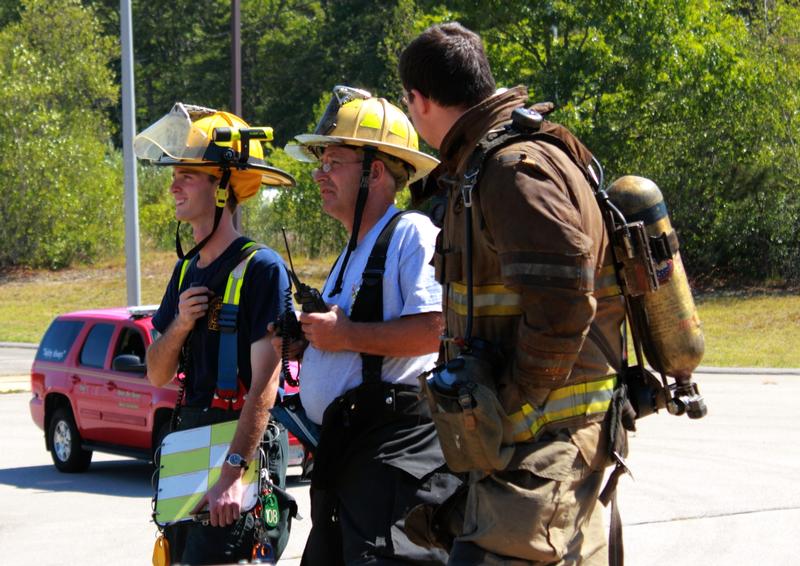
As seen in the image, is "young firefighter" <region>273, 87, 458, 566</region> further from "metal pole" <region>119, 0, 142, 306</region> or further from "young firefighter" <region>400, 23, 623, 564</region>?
"metal pole" <region>119, 0, 142, 306</region>

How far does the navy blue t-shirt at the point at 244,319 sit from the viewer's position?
4.11m

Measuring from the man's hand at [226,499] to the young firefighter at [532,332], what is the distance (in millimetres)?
1083

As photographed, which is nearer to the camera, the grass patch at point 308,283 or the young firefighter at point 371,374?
the young firefighter at point 371,374

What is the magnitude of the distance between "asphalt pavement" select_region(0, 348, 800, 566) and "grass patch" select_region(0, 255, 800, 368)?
684 centimetres

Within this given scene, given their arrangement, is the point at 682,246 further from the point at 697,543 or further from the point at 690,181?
the point at 697,543

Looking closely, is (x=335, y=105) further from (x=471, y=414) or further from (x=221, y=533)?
(x=471, y=414)

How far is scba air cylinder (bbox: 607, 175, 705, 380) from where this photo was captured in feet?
10.2

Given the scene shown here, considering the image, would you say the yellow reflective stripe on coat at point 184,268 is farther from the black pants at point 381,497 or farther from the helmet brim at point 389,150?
the black pants at point 381,497

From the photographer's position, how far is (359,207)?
13.1ft

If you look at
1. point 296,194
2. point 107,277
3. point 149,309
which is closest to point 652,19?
point 296,194

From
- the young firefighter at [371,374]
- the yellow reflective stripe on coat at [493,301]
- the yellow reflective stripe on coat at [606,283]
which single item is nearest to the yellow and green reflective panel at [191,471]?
the young firefighter at [371,374]

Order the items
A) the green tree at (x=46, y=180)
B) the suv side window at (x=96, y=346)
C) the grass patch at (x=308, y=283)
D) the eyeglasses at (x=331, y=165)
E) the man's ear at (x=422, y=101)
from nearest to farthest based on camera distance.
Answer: the man's ear at (x=422, y=101) < the eyeglasses at (x=331, y=165) < the suv side window at (x=96, y=346) < the grass patch at (x=308, y=283) < the green tree at (x=46, y=180)

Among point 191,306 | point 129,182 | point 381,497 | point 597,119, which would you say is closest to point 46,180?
point 597,119

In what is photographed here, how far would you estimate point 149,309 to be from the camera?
10.5 meters
